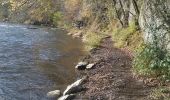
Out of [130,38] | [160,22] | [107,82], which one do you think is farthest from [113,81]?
[130,38]

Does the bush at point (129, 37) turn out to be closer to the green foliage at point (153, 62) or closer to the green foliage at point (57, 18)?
the green foliage at point (153, 62)

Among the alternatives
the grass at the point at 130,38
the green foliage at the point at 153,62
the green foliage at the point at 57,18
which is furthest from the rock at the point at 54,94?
the green foliage at the point at 57,18

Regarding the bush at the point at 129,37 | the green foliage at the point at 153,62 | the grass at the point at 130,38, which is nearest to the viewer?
the green foliage at the point at 153,62

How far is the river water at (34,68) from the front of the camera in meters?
15.6

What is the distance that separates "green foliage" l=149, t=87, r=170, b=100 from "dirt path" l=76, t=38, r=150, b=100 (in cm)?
31

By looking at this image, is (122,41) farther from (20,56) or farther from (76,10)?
(76,10)

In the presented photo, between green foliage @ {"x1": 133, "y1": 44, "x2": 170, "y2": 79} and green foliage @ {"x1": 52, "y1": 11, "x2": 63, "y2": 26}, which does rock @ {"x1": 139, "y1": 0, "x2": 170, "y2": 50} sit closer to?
green foliage @ {"x1": 133, "y1": 44, "x2": 170, "y2": 79}

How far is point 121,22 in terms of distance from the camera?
31.9 meters

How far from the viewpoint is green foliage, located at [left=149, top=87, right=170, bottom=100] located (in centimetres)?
1252

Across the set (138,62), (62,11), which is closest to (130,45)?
(138,62)

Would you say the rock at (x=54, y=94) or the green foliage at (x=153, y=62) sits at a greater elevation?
the green foliage at (x=153, y=62)

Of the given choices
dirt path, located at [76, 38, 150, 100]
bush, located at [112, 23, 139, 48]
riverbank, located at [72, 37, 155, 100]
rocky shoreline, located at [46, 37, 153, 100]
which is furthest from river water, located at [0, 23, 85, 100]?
bush, located at [112, 23, 139, 48]

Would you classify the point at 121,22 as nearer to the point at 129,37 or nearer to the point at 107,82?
the point at 129,37

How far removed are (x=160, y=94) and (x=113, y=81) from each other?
3.19 m
